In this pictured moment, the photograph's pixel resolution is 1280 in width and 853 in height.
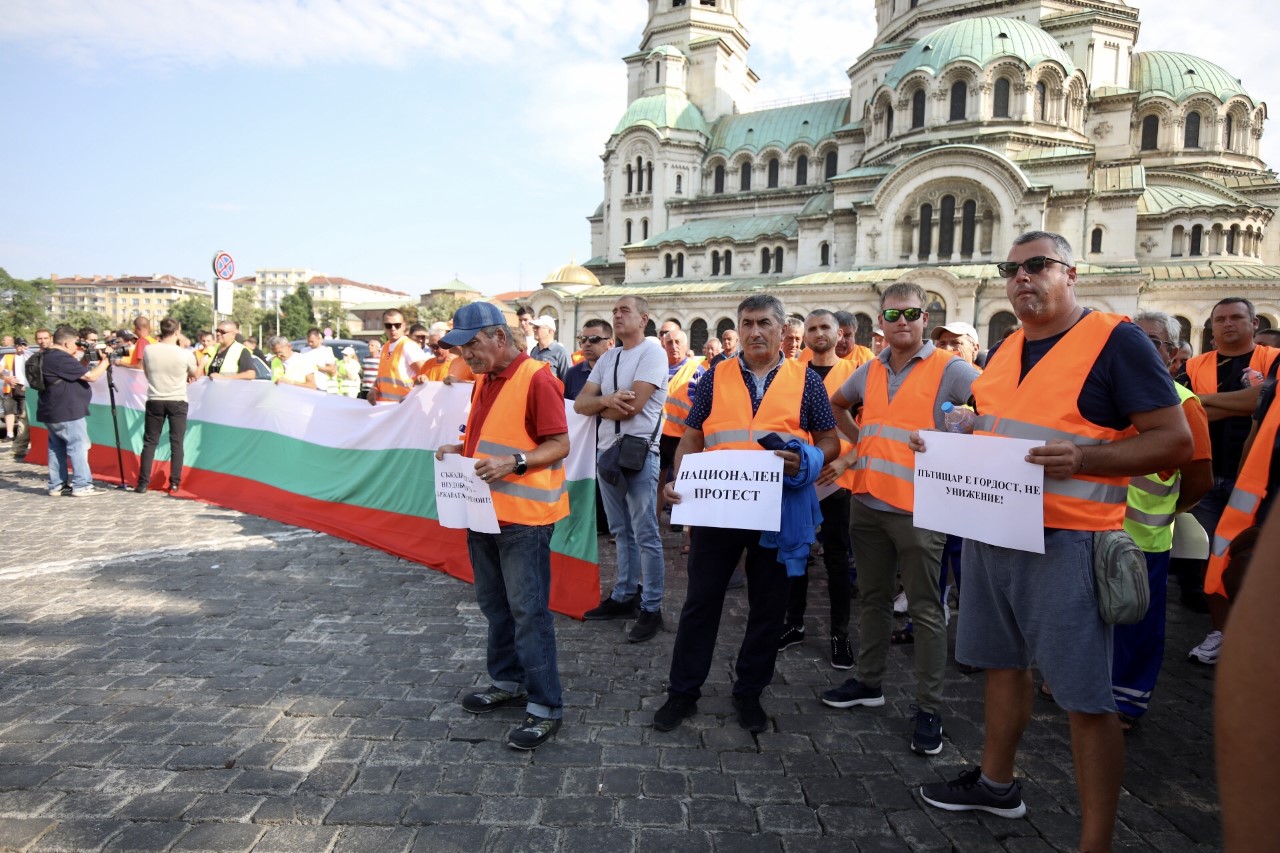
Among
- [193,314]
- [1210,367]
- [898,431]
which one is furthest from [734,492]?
[193,314]

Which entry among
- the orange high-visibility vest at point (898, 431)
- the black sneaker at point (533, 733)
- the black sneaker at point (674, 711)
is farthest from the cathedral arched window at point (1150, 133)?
the black sneaker at point (533, 733)

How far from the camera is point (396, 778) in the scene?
3156mm

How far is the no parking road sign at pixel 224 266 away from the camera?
13.3m

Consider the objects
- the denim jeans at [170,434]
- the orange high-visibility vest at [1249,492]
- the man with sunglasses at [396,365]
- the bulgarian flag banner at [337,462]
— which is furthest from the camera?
the denim jeans at [170,434]

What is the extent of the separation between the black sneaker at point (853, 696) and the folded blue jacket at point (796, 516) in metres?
0.89

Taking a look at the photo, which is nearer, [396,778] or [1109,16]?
[396,778]

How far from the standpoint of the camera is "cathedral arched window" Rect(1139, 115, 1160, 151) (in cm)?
4144

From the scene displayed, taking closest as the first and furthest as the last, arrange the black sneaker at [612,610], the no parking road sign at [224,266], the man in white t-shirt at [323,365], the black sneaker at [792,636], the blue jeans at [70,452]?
the black sneaker at [792,636] < the black sneaker at [612,610] < the blue jeans at [70,452] < the man in white t-shirt at [323,365] < the no parking road sign at [224,266]

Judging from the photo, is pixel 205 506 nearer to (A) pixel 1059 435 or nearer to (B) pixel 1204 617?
(A) pixel 1059 435

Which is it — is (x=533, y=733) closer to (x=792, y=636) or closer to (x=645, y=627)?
(x=645, y=627)

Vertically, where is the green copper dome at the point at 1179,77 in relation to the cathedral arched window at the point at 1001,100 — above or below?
above

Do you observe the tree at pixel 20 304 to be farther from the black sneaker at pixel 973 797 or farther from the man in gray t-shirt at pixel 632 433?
the black sneaker at pixel 973 797

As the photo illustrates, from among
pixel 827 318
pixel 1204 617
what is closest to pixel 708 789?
pixel 827 318

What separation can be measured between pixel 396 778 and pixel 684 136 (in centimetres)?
5197
